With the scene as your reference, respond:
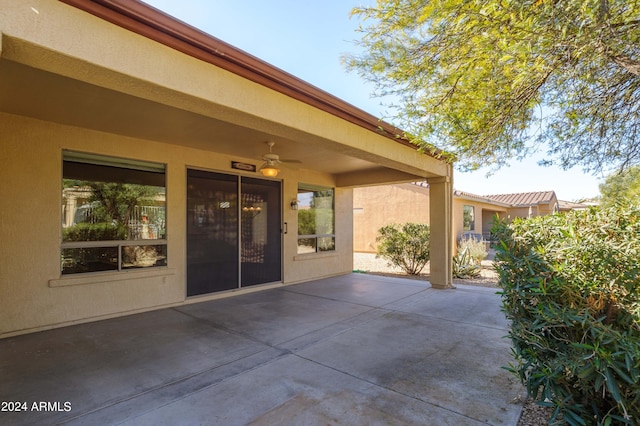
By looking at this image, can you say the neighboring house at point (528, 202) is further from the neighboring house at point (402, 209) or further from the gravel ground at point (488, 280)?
the gravel ground at point (488, 280)

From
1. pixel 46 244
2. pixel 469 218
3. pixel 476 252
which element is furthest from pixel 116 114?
pixel 469 218

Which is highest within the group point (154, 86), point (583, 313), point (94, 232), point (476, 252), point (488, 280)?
point (154, 86)

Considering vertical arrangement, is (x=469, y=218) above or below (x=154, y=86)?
below

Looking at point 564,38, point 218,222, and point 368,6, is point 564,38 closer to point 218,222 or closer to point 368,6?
point 368,6

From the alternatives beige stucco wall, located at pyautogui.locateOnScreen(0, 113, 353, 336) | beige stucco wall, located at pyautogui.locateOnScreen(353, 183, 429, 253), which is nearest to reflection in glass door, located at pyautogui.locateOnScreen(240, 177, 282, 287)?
beige stucco wall, located at pyautogui.locateOnScreen(0, 113, 353, 336)

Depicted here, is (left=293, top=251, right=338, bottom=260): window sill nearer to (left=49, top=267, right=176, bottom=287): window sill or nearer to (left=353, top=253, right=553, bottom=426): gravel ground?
(left=353, top=253, right=553, bottom=426): gravel ground

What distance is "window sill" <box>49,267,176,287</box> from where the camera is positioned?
4.83 m

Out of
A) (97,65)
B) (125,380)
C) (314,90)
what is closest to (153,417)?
(125,380)

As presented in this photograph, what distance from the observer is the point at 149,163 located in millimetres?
5855

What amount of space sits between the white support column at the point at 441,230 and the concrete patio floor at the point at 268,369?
2077mm

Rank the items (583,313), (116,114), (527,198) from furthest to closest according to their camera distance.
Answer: (527,198)
(116,114)
(583,313)

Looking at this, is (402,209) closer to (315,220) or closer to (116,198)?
(315,220)

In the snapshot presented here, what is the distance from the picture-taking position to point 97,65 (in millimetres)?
2396

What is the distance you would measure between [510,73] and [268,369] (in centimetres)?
412
